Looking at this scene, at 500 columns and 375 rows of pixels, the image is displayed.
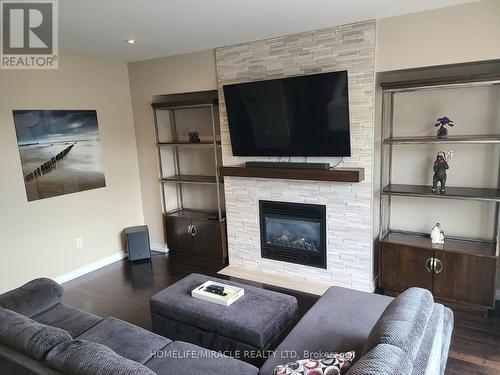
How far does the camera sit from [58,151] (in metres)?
3.94

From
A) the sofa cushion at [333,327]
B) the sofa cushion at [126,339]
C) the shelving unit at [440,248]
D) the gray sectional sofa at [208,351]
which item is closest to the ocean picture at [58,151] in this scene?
the gray sectional sofa at [208,351]

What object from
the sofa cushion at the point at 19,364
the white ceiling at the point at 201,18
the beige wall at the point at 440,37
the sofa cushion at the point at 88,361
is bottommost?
the sofa cushion at the point at 19,364

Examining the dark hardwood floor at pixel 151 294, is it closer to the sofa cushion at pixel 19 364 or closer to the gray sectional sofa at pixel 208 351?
the gray sectional sofa at pixel 208 351

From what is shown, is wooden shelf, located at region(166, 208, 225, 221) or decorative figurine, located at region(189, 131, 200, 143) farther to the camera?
wooden shelf, located at region(166, 208, 225, 221)

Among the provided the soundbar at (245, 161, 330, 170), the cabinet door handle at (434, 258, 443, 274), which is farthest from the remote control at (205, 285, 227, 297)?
the cabinet door handle at (434, 258, 443, 274)

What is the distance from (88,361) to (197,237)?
3.18 metres

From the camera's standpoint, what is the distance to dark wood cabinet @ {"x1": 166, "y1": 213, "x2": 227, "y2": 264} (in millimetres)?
4445

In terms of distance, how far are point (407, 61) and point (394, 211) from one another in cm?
151

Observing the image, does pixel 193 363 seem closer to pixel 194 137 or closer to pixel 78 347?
pixel 78 347

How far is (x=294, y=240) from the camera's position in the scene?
387 centimetres

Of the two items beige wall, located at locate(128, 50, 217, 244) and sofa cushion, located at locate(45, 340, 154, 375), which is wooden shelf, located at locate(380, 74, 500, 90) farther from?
sofa cushion, located at locate(45, 340, 154, 375)

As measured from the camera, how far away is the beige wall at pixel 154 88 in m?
4.08

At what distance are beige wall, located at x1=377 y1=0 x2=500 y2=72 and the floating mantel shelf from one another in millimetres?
959

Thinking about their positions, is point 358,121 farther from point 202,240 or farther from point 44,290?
point 44,290
